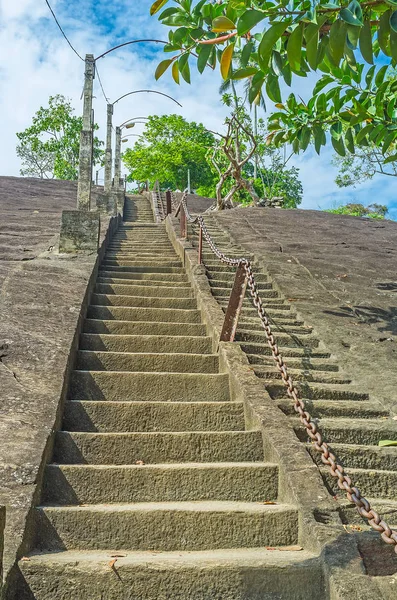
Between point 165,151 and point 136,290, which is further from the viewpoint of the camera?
point 165,151

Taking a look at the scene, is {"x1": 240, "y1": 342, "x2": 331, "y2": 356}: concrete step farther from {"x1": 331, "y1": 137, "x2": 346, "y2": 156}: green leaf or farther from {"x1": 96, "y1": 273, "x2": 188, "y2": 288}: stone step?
{"x1": 331, "y1": 137, "x2": 346, "y2": 156}: green leaf

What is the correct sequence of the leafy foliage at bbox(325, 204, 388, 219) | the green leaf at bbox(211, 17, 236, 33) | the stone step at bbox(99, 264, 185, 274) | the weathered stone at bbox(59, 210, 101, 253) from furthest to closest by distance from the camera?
the leafy foliage at bbox(325, 204, 388, 219) → the stone step at bbox(99, 264, 185, 274) → the weathered stone at bbox(59, 210, 101, 253) → the green leaf at bbox(211, 17, 236, 33)

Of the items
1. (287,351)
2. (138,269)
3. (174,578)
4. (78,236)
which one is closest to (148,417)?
(174,578)

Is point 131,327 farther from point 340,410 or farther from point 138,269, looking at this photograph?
point 138,269

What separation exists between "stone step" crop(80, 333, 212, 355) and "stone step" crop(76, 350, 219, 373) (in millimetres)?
381

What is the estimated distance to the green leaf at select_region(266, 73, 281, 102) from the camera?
11.6 feet

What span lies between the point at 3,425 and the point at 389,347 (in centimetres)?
419

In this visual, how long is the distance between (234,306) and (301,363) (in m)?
0.87

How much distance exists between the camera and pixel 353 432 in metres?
4.39

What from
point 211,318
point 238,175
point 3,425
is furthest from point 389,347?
point 238,175

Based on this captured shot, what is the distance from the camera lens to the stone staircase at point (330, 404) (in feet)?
12.6

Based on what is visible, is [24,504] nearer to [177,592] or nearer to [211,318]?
[177,592]

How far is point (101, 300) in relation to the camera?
7008mm

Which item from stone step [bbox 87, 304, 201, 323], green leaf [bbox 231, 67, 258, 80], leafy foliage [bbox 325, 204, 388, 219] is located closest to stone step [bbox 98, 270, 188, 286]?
stone step [bbox 87, 304, 201, 323]
